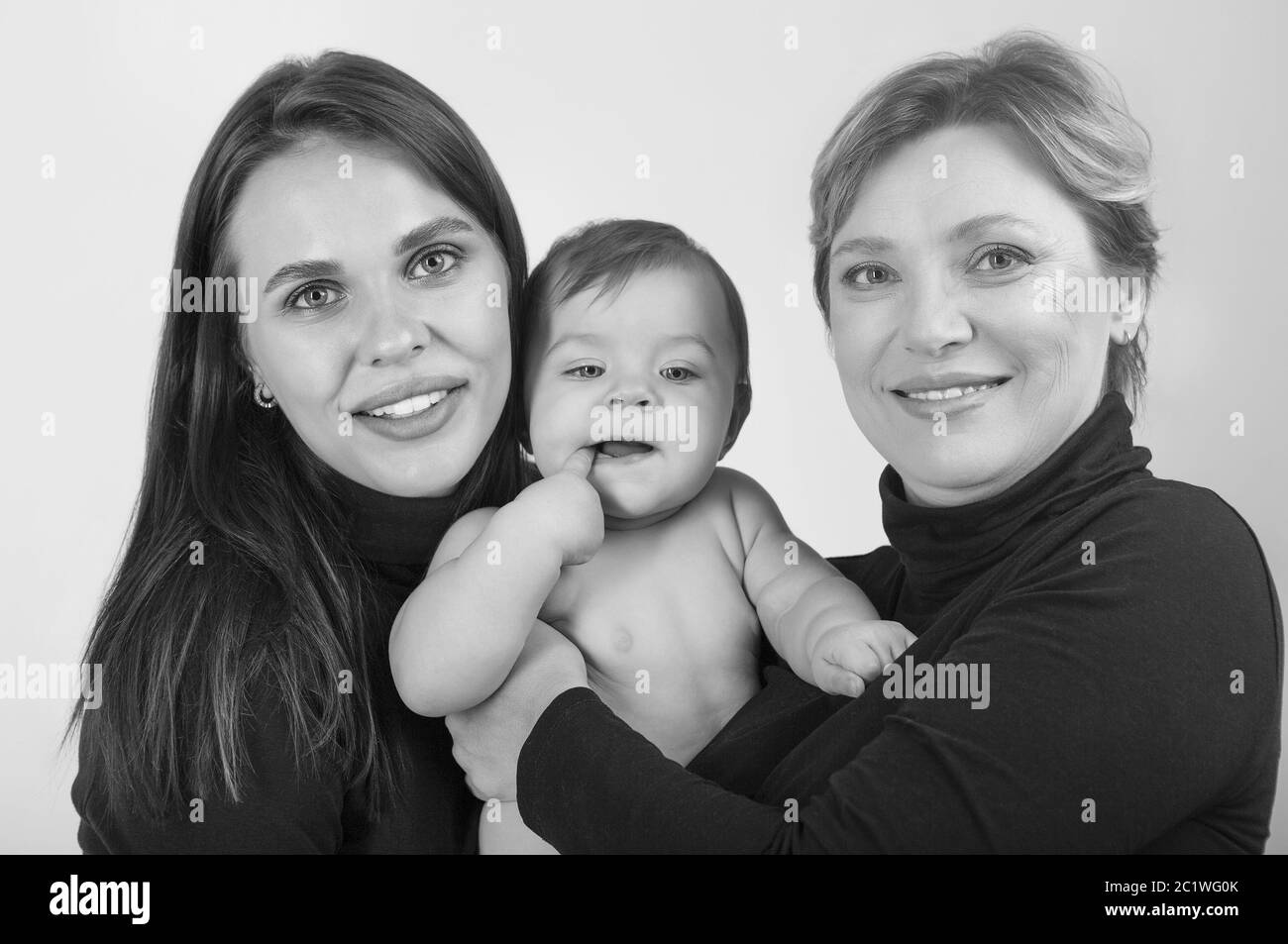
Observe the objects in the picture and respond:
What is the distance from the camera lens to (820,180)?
240 centimetres

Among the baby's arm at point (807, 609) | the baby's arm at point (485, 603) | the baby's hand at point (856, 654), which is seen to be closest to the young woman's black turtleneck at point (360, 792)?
the baby's arm at point (485, 603)

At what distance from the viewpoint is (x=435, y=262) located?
2.47 meters

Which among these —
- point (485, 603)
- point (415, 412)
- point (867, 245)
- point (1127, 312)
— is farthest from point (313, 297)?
point (1127, 312)

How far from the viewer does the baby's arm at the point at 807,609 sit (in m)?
2.19

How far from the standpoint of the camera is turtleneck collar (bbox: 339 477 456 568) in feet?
8.25

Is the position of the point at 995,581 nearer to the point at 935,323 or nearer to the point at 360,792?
the point at 935,323

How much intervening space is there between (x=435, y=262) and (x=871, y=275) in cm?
82

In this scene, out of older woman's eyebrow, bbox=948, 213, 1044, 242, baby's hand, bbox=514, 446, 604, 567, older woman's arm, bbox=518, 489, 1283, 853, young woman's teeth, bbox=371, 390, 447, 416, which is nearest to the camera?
older woman's arm, bbox=518, 489, 1283, 853

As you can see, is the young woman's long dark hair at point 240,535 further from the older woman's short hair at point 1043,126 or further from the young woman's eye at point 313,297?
the older woman's short hair at point 1043,126

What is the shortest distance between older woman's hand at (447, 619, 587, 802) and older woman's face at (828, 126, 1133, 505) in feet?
2.28

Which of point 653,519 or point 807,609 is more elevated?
point 653,519

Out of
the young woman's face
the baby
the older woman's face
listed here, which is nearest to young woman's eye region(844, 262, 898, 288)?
the older woman's face

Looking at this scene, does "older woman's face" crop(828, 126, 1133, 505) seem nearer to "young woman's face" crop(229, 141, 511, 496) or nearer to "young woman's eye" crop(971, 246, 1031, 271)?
"young woman's eye" crop(971, 246, 1031, 271)

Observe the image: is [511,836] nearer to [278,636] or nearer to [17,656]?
[278,636]
